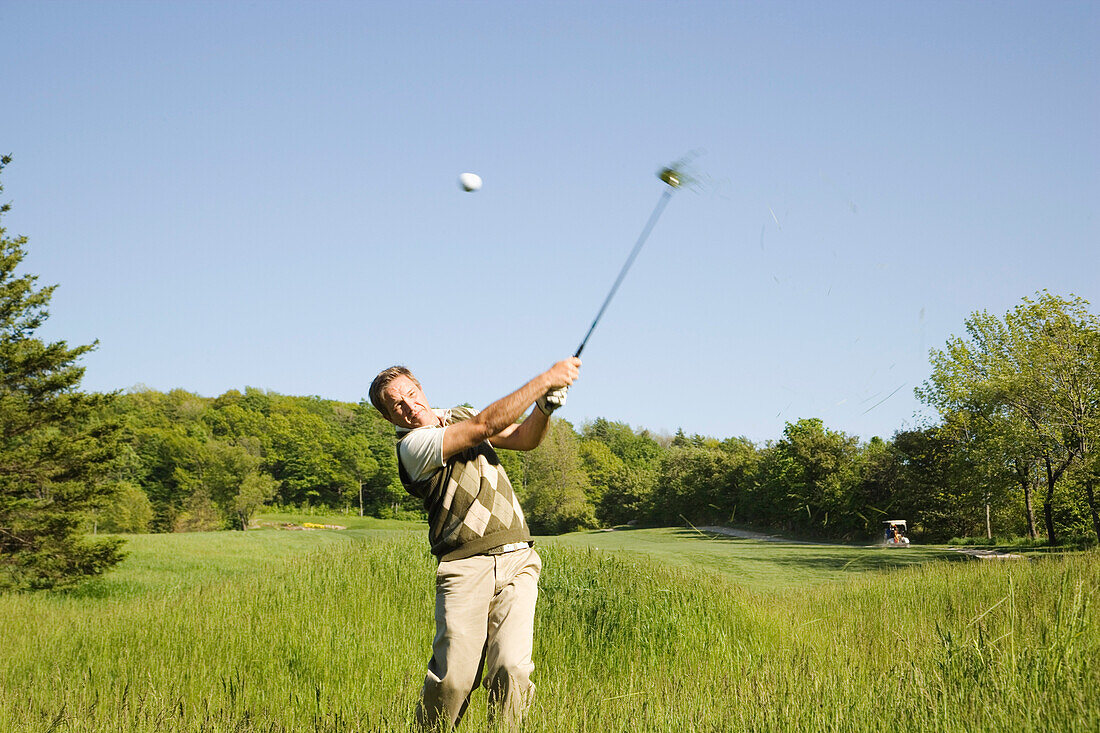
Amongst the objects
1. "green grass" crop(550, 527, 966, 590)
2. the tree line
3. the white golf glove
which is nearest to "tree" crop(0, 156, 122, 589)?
the tree line

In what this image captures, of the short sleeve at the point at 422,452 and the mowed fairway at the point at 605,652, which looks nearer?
the mowed fairway at the point at 605,652

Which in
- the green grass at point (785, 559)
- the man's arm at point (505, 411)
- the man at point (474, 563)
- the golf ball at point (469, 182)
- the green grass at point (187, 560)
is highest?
the golf ball at point (469, 182)

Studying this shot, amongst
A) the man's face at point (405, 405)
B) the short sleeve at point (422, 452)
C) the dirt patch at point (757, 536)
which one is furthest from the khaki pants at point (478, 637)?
the dirt patch at point (757, 536)

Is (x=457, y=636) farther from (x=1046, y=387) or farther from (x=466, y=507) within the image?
(x=1046, y=387)

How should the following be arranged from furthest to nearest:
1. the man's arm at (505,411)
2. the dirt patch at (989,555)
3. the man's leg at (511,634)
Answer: the dirt patch at (989,555) < the man's leg at (511,634) < the man's arm at (505,411)

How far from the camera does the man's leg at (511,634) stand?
13.3ft

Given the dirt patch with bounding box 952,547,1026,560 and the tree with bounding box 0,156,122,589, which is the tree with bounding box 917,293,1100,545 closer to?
the dirt patch with bounding box 952,547,1026,560

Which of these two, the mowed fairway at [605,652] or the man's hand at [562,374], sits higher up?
the man's hand at [562,374]

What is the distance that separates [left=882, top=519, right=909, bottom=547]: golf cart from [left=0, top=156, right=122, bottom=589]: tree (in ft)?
89.2

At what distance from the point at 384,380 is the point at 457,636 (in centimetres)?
137

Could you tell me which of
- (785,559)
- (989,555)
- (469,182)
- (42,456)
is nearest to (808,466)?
(785,559)

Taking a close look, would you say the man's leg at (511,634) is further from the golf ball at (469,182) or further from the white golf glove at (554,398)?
the golf ball at (469,182)

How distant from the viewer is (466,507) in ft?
13.5

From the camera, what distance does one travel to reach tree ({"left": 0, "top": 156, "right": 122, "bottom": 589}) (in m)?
20.0
